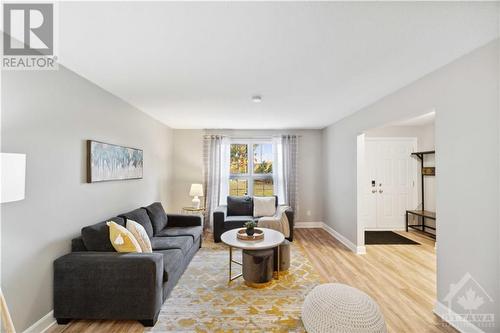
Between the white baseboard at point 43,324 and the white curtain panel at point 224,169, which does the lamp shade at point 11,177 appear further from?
the white curtain panel at point 224,169

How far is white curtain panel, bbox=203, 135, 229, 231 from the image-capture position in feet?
18.2

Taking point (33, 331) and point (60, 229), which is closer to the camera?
point (33, 331)

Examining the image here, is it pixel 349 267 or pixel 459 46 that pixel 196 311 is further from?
pixel 459 46

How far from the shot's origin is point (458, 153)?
6.97 feet

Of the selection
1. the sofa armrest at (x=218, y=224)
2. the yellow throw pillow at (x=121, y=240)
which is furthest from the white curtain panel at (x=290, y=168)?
the yellow throw pillow at (x=121, y=240)

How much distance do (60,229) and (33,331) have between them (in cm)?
84

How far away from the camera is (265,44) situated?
1887 millimetres

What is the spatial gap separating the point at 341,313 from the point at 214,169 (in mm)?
4146

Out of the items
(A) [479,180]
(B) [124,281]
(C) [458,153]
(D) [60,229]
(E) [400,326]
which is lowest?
(E) [400,326]

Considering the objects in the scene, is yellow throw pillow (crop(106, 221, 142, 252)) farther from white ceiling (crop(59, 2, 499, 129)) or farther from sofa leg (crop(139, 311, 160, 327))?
white ceiling (crop(59, 2, 499, 129))

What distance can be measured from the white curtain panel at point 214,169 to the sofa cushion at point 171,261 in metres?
2.54

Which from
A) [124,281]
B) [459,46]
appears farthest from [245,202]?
[459,46]

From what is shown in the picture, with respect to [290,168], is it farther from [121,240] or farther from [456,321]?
[121,240]

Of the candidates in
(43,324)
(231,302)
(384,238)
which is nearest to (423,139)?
(384,238)
